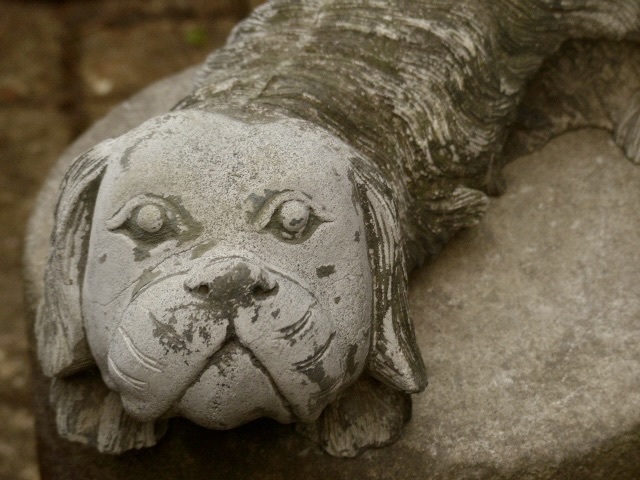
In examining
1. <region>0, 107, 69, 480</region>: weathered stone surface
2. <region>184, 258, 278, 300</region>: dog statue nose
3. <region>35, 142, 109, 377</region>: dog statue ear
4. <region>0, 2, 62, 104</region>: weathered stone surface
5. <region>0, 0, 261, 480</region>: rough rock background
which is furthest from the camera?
<region>0, 2, 62, 104</region>: weathered stone surface

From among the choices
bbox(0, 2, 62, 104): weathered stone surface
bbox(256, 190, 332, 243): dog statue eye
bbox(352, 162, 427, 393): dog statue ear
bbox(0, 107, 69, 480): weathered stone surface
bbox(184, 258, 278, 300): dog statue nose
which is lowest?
bbox(0, 107, 69, 480): weathered stone surface

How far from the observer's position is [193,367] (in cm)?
139

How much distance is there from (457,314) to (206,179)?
553mm

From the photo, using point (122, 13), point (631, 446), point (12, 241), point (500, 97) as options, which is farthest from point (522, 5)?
point (122, 13)

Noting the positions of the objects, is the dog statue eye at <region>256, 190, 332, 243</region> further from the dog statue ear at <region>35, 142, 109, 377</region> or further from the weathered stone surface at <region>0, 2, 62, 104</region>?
the weathered stone surface at <region>0, 2, 62, 104</region>

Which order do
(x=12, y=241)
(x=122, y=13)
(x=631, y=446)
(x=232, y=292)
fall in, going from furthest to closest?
(x=122, y=13)
(x=12, y=241)
(x=631, y=446)
(x=232, y=292)

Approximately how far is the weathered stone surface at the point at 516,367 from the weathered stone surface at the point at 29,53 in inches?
70.5

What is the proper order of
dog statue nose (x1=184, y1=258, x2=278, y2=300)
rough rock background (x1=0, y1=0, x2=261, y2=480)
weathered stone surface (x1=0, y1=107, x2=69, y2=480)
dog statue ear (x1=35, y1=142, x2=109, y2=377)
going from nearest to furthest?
dog statue nose (x1=184, y1=258, x2=278, y2=300), dog statue ear (x1=35, y1=142, x2=109, y2=377), weathered stone surface (x1=0, y1=107, x2=69, y2=480), rough rock background (x1=0, y1=0, x2=261, y2=480)

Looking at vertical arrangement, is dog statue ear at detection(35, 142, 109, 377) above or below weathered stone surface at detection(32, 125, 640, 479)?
above

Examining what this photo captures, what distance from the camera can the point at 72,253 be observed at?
1.52 metres

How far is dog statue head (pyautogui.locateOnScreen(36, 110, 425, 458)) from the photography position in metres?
1.39

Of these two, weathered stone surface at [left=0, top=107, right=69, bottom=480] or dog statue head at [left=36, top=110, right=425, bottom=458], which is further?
weathered stone surface at [left=0, top=107, right=69, bottom=480]

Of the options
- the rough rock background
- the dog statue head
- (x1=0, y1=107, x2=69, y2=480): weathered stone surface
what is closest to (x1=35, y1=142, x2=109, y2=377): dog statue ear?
the dog statue head

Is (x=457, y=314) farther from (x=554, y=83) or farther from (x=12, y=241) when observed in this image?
(x=12, y=241)
